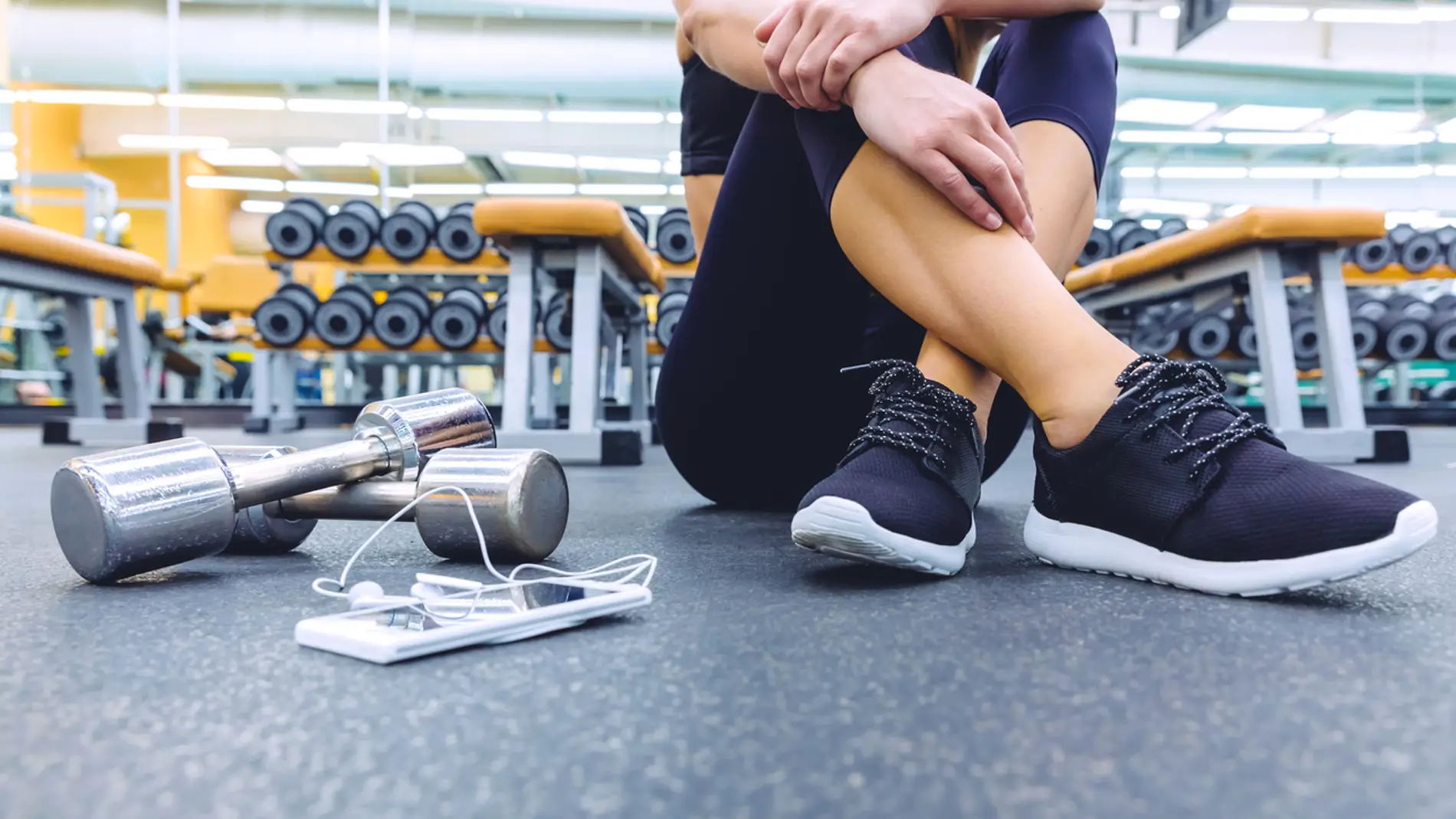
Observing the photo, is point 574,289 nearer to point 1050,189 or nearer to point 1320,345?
point 1050,189

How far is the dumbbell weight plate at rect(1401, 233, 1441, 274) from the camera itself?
3.85 m

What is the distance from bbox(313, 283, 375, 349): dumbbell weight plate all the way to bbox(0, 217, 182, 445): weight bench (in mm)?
510

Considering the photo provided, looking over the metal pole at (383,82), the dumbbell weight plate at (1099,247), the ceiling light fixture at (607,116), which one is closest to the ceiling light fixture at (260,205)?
the metal pole at (383,82)

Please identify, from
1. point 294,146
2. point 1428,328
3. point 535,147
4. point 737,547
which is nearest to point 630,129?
point 535,147

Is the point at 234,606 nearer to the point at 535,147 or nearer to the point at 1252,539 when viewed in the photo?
the point at 1252,539

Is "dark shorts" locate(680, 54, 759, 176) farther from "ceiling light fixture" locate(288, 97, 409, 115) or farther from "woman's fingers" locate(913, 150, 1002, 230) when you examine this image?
"ceiling light fixture" locate(288, 97, 409, 115)

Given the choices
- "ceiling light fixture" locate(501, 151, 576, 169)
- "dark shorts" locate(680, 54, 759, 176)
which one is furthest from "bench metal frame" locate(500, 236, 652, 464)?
"ceiling light fixture" locate(501, 151, 576, 169)

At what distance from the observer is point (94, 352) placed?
2.86 m

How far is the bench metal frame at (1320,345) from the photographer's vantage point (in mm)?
2088

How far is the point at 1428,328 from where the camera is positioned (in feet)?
11.7

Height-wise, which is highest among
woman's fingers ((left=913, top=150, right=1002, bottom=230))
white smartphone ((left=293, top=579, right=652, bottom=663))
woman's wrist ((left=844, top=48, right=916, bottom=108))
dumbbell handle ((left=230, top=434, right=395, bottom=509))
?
woman's wrist ((left=844, top=48, right=916, bottom=108))

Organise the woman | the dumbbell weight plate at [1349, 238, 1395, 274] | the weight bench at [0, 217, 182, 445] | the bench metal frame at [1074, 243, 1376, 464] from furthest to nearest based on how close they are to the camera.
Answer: the dumbbell weight plate at [1349, 238, 1395, 274]
the weight bench at [0, 217, 182, 445]
the bench metal frame at [1074, 243, 1376, 464]
the woman

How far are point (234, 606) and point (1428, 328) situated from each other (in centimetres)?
424

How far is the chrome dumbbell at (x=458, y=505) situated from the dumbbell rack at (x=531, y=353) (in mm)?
1110
